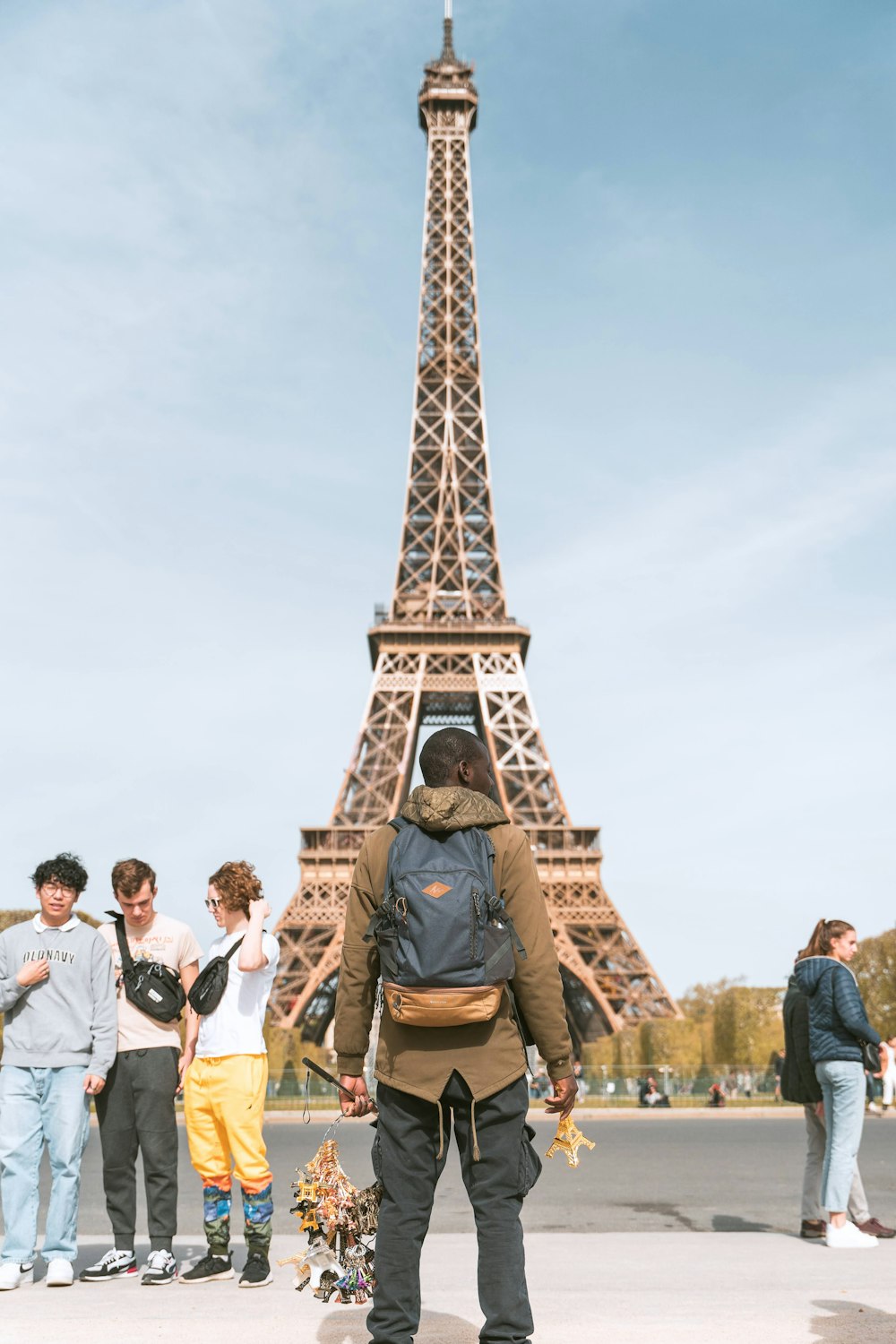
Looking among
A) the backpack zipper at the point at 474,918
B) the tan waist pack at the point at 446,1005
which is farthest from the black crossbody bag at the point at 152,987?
the backpack zipper at the point at 474,918

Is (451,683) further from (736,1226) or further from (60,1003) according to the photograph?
(60,1003)

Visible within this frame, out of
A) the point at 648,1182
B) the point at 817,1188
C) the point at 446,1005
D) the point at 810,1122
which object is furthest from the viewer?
the point at 648,1182

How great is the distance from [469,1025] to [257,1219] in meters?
2.22

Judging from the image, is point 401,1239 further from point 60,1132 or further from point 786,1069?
point 786,1069

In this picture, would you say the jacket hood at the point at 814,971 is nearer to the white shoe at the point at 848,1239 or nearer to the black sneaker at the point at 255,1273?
the white shoe at the point at 848,1239

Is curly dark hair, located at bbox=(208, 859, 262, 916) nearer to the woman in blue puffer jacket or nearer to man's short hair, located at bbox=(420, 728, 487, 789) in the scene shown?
man's short hair, located at bbox=(420, 728, 487, 789)

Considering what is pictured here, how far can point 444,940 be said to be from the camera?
3787 mm

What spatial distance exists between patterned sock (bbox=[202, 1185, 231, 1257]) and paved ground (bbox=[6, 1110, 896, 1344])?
0.17 m

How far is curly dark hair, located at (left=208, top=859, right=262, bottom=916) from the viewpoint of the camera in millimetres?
5805

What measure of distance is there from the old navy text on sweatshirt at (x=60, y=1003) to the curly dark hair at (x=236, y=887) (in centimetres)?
67

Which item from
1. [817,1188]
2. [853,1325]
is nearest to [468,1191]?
[853,1325]

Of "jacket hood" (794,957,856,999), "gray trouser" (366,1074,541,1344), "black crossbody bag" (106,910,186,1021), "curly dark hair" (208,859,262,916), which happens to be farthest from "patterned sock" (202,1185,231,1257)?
"jacket hood" (794,957,856,999)

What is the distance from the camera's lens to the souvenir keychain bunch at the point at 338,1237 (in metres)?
4.21

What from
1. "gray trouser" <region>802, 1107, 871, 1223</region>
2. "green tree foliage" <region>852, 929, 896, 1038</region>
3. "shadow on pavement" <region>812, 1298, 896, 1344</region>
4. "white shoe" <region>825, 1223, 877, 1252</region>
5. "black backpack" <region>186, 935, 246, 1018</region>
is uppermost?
"green tree foliage" <region>852, 929, 896, 1038</region>
